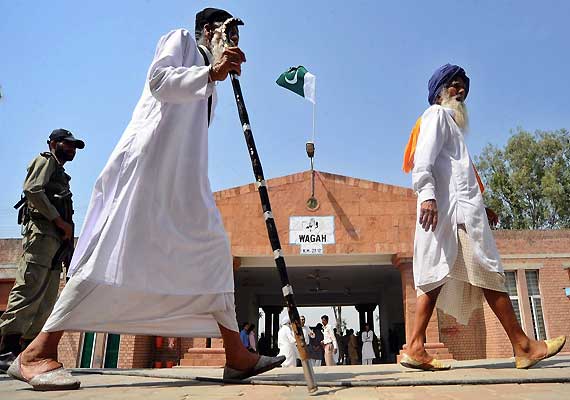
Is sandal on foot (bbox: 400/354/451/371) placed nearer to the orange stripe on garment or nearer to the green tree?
the orange stripe on garment

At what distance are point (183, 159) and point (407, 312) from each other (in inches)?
400

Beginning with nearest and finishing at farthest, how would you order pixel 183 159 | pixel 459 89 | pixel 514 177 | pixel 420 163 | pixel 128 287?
pixel 128 287, pixel 183 159, pixel 420 163, pixel 459 89, pixel 514 177

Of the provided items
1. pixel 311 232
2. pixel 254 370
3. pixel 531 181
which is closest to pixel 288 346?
pixel 311 232

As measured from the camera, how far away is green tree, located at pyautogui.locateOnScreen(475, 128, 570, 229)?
2733cm

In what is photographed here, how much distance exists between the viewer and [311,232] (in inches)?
492

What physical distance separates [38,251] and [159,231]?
5.44ft

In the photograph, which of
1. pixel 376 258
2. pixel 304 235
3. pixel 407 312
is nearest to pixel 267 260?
pixel 304 235

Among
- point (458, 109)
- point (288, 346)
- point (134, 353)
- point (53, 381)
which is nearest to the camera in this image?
point (53, 381)

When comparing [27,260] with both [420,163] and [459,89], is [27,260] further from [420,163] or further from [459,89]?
[459,89]

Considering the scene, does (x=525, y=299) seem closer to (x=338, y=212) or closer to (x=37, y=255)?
(x=338, y=212)

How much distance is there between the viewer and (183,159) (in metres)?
2.55

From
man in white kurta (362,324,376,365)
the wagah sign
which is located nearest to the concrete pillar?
man in white kurta (362,324,376,365)

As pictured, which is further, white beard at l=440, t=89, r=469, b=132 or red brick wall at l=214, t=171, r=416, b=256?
red brick wall at l=214, t=171, r=416, b=256

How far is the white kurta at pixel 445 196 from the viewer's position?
3.23 m
